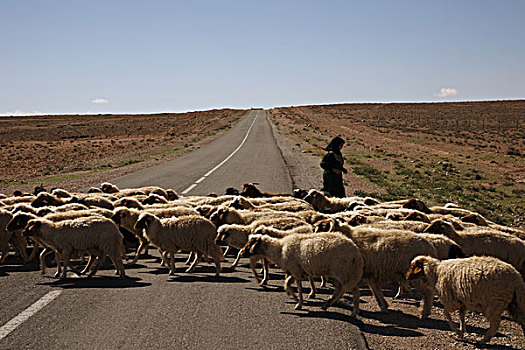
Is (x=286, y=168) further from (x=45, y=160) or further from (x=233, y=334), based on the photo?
(x=45, y=160)

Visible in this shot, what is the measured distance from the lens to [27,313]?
6934 millimetres

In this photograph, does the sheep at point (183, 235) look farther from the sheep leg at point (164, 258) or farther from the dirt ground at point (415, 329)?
the dirt ground at point (415, 329)

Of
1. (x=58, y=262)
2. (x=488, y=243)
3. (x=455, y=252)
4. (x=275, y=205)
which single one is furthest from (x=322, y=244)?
(x=58, y=262)

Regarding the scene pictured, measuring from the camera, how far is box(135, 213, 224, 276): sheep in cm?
982

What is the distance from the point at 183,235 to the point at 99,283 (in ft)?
6.38

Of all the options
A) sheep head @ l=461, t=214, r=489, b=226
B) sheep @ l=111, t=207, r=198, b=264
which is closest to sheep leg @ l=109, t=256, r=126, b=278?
sheep @ l=111, t=207, r=198, b=264

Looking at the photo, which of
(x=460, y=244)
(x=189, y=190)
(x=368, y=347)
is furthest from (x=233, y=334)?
(x=189, y=190)

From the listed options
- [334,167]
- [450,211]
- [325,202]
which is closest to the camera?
[450,211]

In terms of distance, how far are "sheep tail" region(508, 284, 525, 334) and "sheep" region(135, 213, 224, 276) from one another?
5.51 metres

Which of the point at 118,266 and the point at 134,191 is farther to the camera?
the point at 134,191

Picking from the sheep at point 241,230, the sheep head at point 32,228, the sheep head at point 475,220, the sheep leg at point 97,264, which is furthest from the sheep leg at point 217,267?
the sheep head at point 475,220

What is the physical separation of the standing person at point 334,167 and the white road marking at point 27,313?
27.7 feet

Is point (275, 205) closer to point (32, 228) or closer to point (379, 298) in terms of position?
point (379, 298)

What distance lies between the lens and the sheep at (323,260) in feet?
24.3
